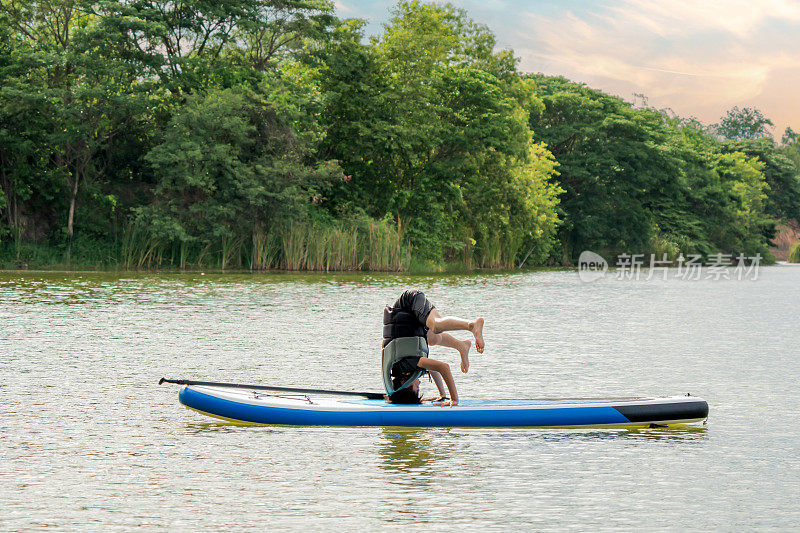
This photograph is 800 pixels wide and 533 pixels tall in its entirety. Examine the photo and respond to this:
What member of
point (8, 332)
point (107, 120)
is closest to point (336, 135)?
point (107, 120)

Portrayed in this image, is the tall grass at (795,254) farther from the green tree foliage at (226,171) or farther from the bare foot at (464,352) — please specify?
the bare foot at (464,352)

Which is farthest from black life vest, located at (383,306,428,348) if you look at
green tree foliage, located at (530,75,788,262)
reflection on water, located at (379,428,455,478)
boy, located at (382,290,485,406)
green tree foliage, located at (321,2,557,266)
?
green tree foliage, located at (530,75,788,262)

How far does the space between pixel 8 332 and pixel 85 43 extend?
70.4ft

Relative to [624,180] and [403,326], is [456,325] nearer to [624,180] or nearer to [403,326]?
[403,326]

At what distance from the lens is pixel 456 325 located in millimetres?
8000

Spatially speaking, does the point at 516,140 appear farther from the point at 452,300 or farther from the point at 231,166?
the point at 452,300

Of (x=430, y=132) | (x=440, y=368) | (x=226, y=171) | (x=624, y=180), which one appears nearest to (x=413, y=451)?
(x=440, y=368)

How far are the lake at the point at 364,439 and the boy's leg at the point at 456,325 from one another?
2.91 feet

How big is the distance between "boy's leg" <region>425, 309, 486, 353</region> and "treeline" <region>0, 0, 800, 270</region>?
2713 centimetres

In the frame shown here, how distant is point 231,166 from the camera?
35.8 m

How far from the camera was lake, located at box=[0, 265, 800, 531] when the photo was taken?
5.69 meters

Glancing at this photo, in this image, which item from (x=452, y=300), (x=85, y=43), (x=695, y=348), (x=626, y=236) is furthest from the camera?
(x=626, y=236)

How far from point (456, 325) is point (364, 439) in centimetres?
127

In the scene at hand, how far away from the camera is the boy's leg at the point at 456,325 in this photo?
26.0 feet
